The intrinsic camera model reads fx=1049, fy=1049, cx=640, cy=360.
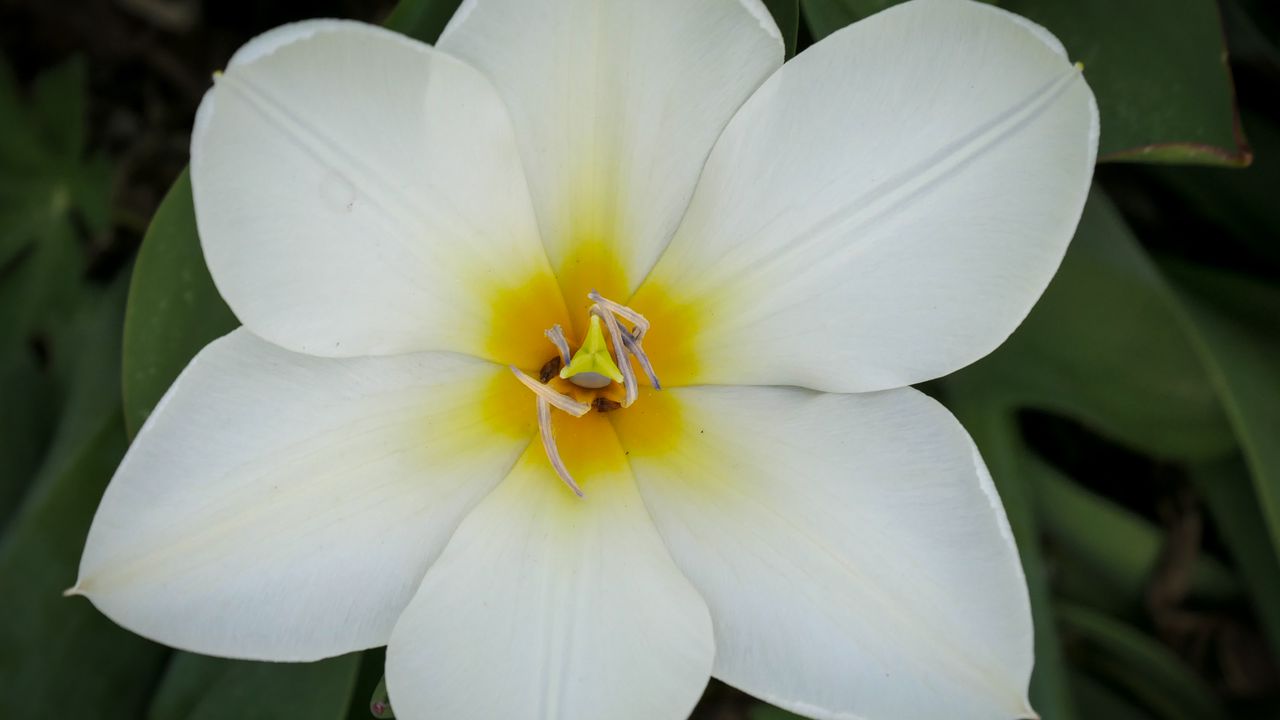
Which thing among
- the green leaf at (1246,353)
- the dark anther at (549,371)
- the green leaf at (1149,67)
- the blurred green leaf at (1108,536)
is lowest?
the blurred green leaf at (1108,536)

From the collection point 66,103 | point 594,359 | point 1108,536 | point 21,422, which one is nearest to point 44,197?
point 66,103

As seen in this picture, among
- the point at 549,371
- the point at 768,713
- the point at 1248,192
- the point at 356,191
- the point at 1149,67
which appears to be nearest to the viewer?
the point at 356,191

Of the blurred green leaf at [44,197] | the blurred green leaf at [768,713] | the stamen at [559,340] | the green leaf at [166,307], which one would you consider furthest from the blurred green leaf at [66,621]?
the blurred green leaf at [768,713]

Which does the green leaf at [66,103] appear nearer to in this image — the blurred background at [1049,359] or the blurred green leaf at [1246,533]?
the blurred background at [1049,359]

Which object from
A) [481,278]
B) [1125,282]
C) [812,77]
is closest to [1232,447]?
[1125,282]

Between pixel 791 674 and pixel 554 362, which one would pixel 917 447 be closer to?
pixel 791 674

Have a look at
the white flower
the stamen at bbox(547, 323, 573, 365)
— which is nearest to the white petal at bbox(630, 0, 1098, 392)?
the white flower

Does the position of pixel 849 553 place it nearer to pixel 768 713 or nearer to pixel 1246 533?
pixel 768 713
